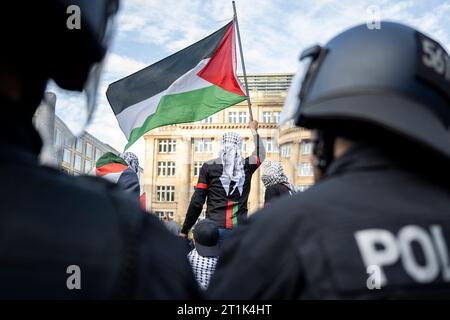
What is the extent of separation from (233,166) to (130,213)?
171 inches

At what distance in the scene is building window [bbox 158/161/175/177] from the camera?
56.1 m

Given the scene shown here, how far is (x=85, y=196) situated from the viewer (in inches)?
37.1

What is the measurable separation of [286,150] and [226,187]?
2.94 meters

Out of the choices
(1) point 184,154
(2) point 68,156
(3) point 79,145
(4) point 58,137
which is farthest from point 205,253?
(1) point 184,154

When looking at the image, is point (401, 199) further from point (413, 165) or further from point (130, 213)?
point (130, 213)

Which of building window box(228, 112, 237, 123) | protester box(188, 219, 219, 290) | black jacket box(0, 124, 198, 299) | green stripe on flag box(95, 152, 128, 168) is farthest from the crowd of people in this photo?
building window box(228, 112, 237, 123)

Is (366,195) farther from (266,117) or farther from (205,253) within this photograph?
(266,117)

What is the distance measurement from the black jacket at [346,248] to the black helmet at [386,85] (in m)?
0.22

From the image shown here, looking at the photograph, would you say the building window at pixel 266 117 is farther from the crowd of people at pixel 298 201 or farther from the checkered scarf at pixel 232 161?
the crowd of people at pixel 298 201

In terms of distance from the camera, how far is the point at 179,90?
22.6 ft

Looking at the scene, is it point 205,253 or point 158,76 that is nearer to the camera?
point 205,253

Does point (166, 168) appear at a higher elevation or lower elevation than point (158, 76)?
higher

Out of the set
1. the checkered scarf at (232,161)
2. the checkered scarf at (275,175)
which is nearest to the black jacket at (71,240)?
the checkered scarf at (232,161)
